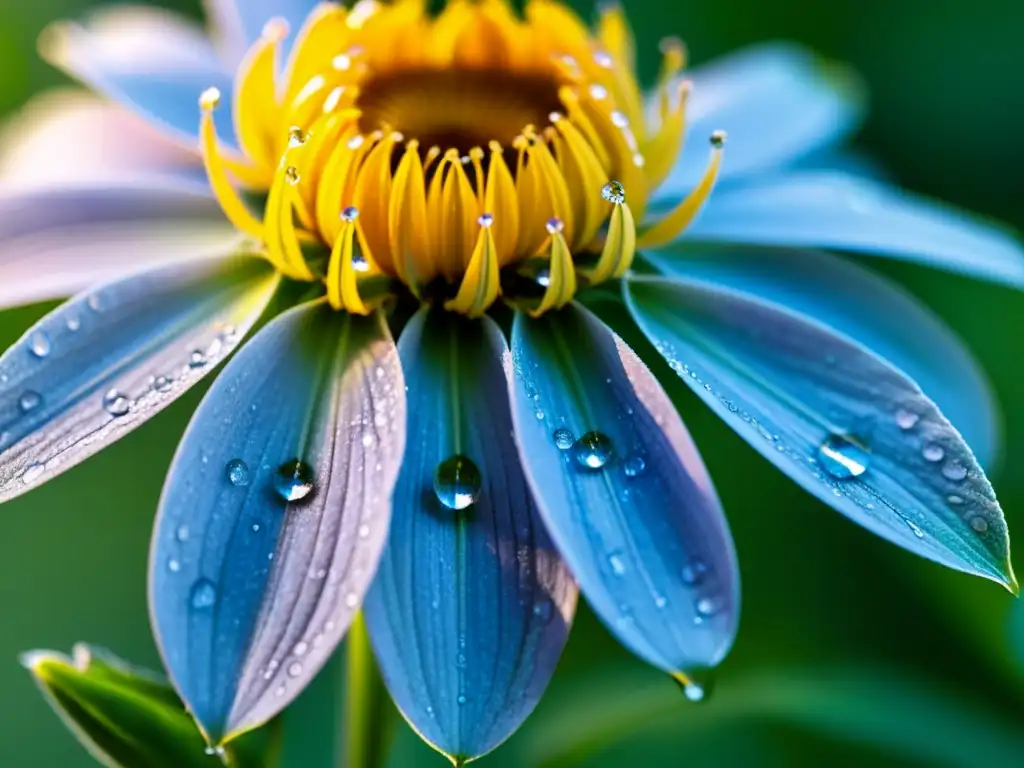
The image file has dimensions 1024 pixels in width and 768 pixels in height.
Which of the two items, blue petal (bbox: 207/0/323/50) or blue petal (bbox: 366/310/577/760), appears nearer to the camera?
blue petal (bbox: 366/310/577/760)

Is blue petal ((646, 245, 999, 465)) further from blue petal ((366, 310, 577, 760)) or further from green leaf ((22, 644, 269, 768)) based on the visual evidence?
green leaf ((22, 644, 269, 768))

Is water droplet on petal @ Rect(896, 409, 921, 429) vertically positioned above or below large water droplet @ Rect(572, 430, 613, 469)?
above

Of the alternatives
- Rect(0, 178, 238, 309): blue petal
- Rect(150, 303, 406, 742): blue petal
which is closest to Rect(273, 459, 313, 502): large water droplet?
Rect(150, 303, 406, 742): blue petal

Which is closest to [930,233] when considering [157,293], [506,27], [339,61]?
[506,27]

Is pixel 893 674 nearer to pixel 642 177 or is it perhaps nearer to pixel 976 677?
pixel 976 677

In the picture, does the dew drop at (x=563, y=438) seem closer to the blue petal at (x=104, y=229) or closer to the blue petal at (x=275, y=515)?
the blue petal at (x=275, y=515)

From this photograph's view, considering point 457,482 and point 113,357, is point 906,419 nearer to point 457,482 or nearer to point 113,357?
point 457,482
